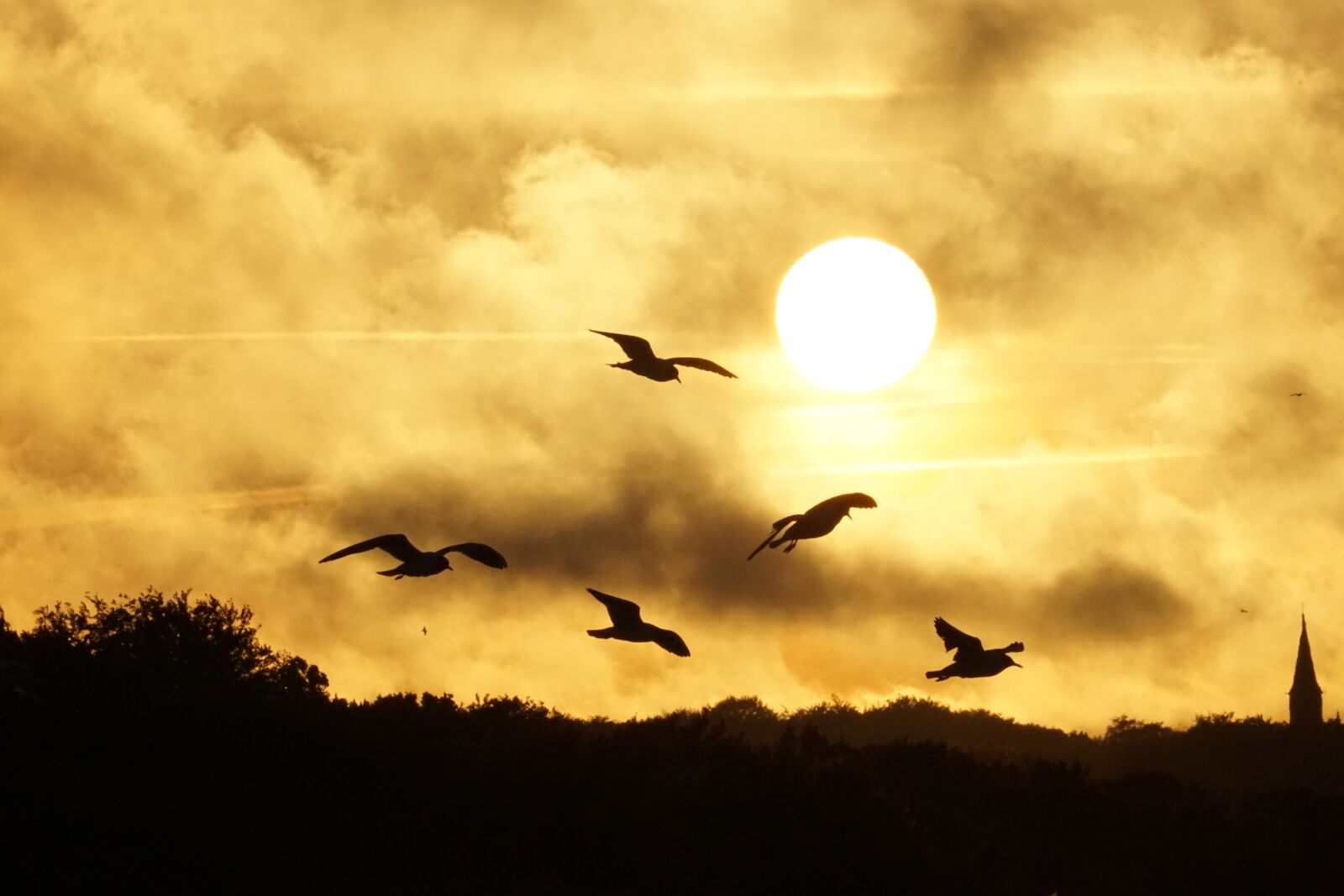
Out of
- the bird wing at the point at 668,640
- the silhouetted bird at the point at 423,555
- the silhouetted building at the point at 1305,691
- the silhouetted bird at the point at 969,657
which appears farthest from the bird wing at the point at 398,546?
the silhouetted building at the point at 1305,691

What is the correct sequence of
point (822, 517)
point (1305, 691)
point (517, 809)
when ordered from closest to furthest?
1. point (822, 517)
2. point (517, 809)
3. point (1305, 691)

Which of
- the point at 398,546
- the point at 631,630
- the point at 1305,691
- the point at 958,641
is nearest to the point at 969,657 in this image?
the point at 958,641

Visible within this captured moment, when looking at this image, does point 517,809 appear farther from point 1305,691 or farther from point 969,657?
point 1305,691

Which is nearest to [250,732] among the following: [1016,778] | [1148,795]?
[1016,778]

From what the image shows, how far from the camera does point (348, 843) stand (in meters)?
29.5

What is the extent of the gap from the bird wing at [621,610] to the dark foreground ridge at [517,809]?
8779 millimetres

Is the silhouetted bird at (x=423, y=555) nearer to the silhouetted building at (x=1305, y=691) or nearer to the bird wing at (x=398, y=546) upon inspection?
the bird wing at (x=398, y=546)

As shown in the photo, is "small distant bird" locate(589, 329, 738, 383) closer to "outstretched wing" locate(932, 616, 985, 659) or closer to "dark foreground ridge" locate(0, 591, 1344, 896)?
"outstretched wing" locate(932, 616, 985, 659)

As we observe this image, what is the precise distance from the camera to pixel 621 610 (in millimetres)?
21859

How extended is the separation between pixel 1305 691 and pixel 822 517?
16684cm

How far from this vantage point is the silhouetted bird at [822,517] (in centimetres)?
2106

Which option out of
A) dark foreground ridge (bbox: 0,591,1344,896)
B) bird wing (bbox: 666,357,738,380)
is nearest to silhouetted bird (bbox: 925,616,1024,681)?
bird wing (bbox: 666,357,738,380)

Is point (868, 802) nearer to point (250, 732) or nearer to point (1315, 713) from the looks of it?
point (250, 732)

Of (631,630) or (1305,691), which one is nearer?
(631,630)
